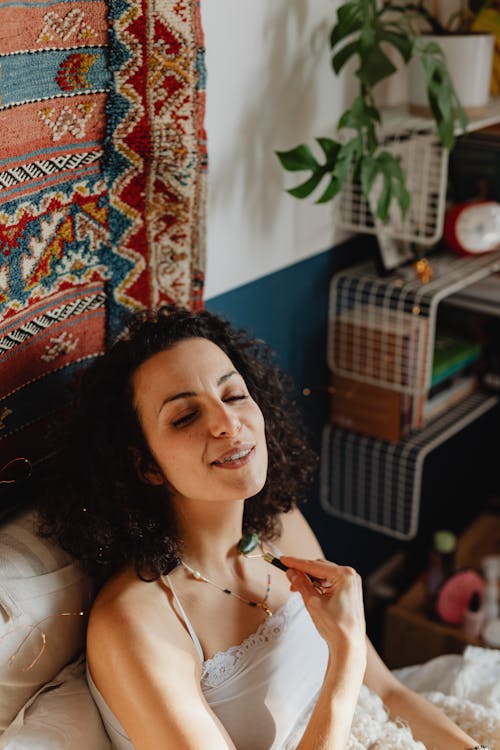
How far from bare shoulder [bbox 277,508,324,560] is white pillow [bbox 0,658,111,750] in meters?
0.49

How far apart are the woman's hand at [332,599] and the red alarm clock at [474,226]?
114 centimetres

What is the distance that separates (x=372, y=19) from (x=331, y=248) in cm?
61

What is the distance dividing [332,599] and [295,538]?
1.02ft

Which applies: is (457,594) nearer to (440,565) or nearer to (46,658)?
(440,565)

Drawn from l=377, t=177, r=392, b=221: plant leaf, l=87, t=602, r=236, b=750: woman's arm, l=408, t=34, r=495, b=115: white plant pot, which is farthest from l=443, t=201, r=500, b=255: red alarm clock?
l=87, t=602, r=236, b=750: woman's arm

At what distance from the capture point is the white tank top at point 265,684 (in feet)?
4.85

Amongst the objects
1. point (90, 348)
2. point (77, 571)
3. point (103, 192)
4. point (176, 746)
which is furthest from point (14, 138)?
point (176, 746)

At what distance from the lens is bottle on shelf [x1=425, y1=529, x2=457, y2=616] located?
2.50 meters

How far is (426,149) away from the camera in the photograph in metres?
2.25

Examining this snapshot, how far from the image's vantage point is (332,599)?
151cm

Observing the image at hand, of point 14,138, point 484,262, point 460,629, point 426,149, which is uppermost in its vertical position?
point 14,138

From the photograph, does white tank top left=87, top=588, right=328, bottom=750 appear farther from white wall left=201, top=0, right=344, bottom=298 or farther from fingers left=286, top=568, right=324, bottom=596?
white wall left=201, top=0, right=344, bottom=298

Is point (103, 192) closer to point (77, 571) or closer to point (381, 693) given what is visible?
point (77, 571)

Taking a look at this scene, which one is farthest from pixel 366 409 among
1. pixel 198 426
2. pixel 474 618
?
pixel 198 426
